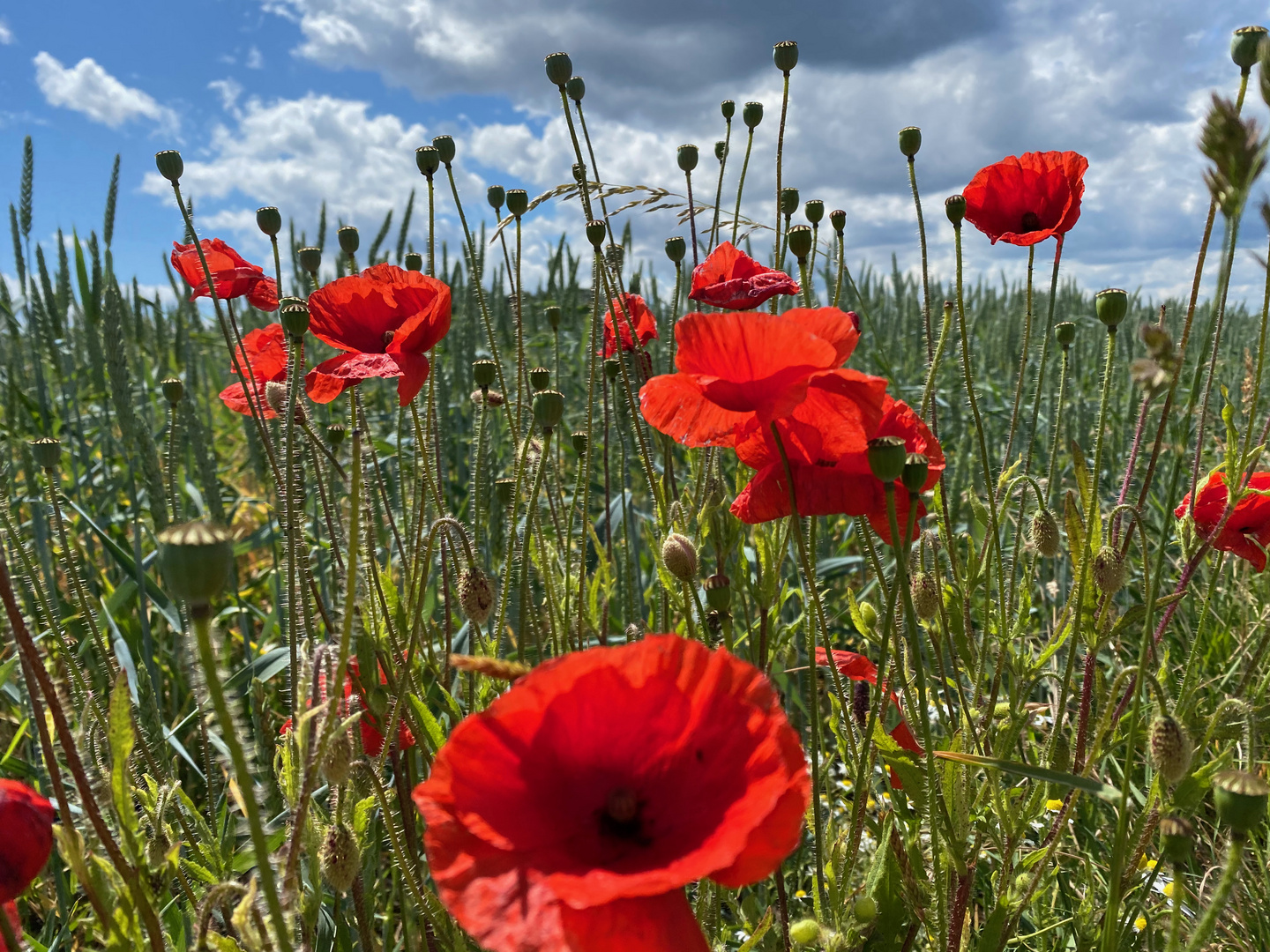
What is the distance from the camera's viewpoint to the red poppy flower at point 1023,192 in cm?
163

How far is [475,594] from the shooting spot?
1.31 m

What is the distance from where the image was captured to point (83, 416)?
4.01 metres

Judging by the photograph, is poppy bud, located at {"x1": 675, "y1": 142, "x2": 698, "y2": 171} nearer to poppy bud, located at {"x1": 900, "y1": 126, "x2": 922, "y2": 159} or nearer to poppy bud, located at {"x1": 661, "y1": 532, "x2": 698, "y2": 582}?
poppy bud, located at {"x1": 900, "y1": 126, "x2": 922, "y2": 159}

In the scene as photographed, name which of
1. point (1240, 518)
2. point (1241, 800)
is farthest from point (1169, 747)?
point (1240, 518)

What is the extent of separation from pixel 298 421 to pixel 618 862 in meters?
0.98

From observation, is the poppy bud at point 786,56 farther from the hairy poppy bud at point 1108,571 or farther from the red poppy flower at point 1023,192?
the hairy poppy bud at point 1108,571

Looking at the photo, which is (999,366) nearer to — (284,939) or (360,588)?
(360,588)

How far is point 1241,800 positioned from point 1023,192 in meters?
1.26

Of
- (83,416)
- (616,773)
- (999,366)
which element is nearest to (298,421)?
(616,773)

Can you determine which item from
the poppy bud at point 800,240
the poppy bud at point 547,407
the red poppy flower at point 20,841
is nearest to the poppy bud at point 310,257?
the poppy bud at point 547,407

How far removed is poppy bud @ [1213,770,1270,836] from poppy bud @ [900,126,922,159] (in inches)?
49.1

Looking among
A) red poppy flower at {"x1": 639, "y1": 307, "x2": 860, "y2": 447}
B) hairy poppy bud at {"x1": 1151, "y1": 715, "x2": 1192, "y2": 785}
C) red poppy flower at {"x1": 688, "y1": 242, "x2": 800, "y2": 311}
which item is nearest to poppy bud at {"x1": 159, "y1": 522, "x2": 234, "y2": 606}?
red poppy flower at {"x1": 639, "y1": 307, "x2": 860, "y2": 447}

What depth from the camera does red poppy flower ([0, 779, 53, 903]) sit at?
2.49ft

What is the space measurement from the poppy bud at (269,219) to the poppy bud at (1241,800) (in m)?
1.58
